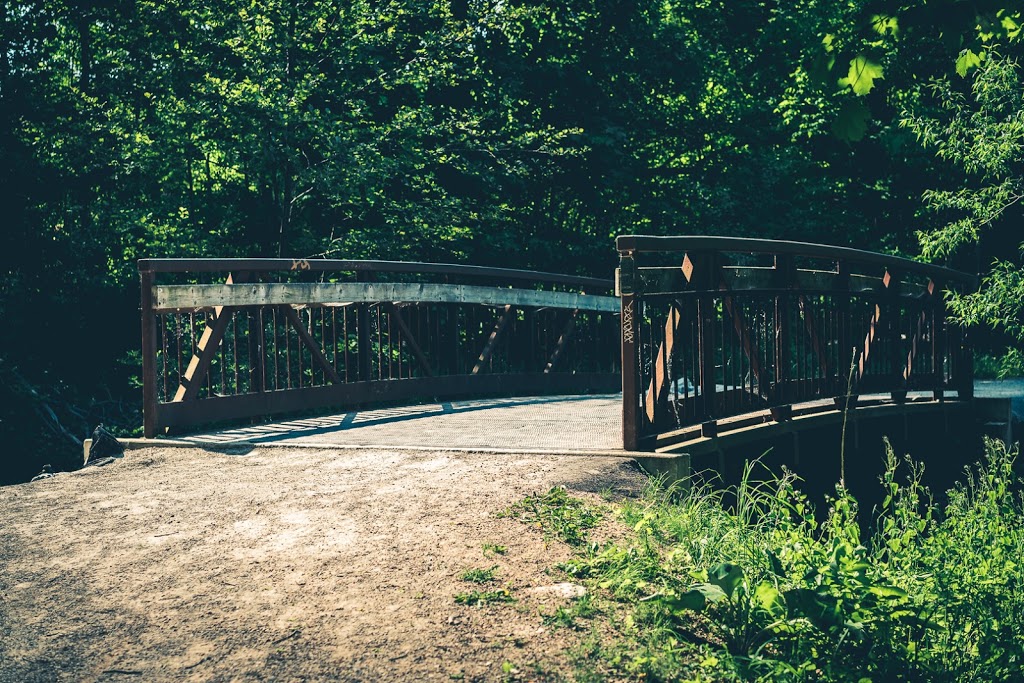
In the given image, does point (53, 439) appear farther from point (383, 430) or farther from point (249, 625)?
point (249, 625)

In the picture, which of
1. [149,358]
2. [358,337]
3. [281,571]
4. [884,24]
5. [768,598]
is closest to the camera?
[768,598]

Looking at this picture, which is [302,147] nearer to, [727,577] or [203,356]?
[203,356]

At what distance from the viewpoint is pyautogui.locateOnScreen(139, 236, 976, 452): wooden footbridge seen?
748 cm

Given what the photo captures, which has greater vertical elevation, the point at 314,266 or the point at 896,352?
the point at 314,266

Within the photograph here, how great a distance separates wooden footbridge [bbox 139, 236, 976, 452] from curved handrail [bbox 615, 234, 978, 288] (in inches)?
0.8

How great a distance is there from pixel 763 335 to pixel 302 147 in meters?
8.75

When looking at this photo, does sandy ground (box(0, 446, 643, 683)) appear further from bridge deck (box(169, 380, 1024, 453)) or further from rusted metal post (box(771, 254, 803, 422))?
rusted metal post (box(771, 254, 803, 422))

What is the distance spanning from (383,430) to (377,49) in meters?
9.41

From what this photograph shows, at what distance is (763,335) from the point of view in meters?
9.48

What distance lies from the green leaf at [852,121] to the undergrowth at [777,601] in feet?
5.76

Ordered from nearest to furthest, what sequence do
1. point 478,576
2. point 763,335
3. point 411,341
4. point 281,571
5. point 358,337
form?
point 478,576
point 281,571
point 763,335
point 358,337
point 411,341

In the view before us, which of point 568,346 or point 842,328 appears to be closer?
point 842,328

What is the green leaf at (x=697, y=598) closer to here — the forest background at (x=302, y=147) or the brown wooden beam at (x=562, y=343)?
the brown wooden beam at (x=562, y=343)

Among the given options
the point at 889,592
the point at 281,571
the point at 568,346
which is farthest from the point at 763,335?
the point at 281,571
